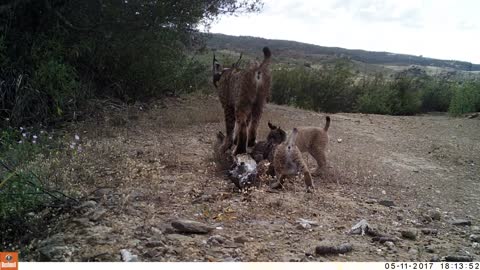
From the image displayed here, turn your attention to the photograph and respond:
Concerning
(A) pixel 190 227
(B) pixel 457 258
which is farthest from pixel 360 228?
(A) pixel 190 227

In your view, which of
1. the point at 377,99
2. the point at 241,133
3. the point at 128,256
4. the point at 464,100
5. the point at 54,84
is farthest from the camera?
the point at 377,99

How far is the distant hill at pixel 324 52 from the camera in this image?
4.71 m

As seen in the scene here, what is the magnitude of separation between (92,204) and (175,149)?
2.04 m

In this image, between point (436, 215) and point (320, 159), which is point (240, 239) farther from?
point (320, 159)

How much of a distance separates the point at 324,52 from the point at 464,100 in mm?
5003

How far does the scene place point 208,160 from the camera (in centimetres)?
493

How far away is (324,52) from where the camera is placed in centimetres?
685

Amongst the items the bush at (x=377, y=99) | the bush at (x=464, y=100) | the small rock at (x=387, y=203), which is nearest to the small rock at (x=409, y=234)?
the small rock at (x=387, y=203)

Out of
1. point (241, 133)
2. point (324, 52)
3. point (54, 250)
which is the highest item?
point (324, 52)

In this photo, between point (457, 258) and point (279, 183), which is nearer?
point (457, 258)

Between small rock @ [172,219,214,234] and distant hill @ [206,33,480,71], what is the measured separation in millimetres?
2703

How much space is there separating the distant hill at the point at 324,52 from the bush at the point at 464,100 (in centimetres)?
414

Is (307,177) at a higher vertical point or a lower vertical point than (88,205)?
higher

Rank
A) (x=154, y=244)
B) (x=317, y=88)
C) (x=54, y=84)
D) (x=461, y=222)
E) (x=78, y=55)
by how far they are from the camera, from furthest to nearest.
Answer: (x=317, y=88) < (x=78, y=55) < (x=54, y=84) < (x=461, y=222) < (x=154, y=244)
